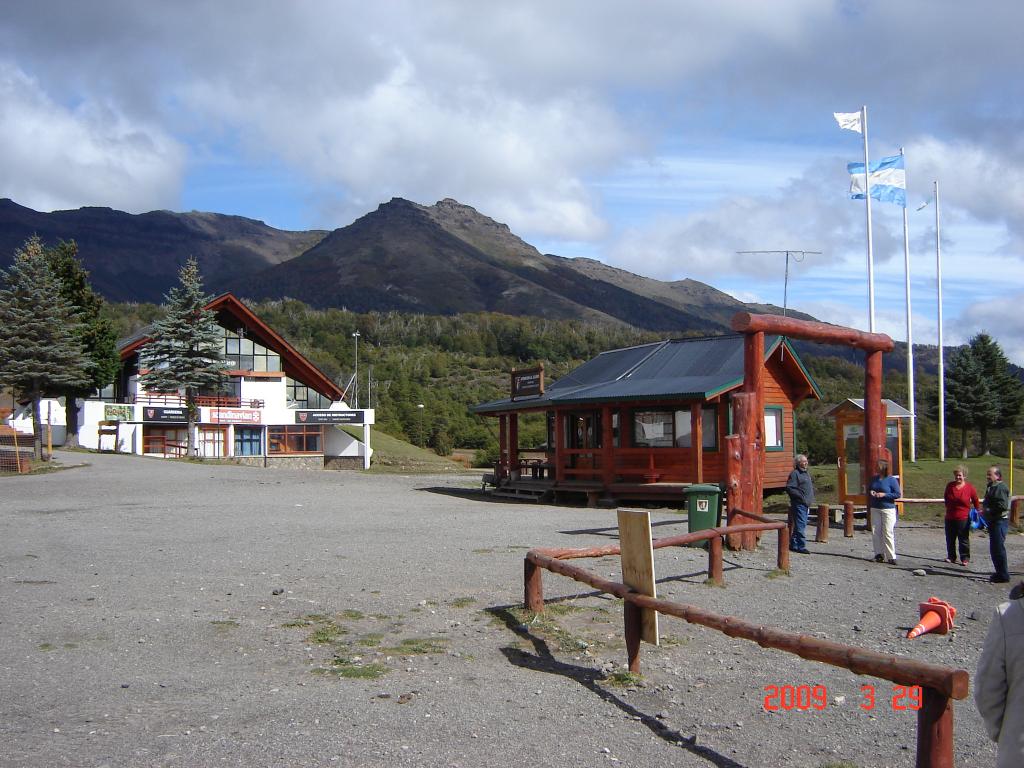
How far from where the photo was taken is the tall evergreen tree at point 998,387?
50531 mm

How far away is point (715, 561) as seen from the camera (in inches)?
440

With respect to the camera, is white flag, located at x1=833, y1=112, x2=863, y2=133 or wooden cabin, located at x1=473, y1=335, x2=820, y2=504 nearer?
wooden cabin, located at x1=473, y1=335, x2=820, y2=504

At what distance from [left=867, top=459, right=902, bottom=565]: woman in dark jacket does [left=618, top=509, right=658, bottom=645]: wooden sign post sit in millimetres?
7790

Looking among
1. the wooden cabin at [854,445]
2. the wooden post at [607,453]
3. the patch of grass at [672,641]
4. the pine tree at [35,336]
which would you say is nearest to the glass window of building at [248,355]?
the pine tree at [35,336]

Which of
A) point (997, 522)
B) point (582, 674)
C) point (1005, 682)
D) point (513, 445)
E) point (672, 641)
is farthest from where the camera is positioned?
point (513, 445)

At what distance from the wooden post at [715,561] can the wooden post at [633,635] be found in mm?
4011

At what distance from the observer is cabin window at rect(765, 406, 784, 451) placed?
1024 inches

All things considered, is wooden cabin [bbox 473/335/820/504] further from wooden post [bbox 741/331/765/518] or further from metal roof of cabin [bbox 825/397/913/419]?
wooden post [bbox 741/331/765/518]

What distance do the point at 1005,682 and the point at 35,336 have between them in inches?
1585

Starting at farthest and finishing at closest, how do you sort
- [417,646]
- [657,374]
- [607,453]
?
[657,374] → [607,453] → [417,646]
